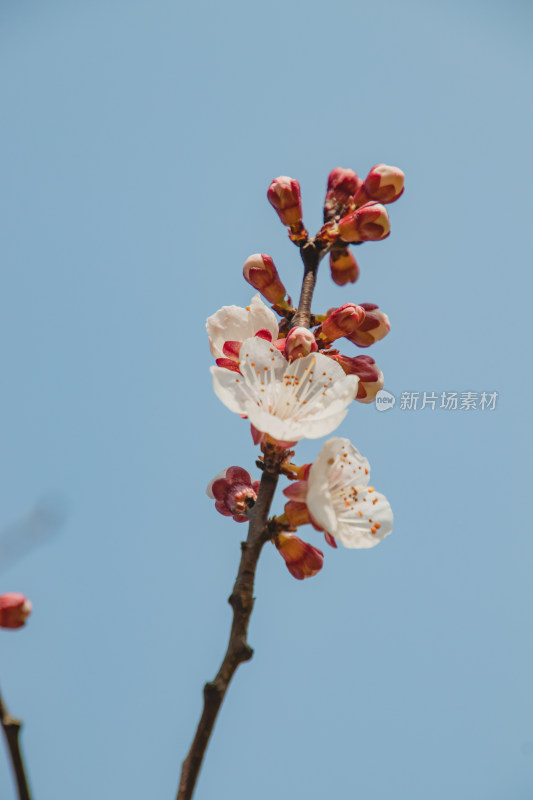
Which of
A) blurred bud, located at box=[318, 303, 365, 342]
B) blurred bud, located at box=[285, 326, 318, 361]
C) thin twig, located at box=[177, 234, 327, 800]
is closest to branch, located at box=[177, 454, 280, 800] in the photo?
thin twig, located at box=[177, 234, 327, 800]

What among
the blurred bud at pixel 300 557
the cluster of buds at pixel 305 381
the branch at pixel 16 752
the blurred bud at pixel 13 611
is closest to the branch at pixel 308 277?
the cluster of buds at pixel 305 381

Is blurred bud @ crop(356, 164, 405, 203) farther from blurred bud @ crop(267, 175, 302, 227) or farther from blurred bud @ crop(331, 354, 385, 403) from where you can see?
blurred bud @ crop(331, 354, 385, 403)

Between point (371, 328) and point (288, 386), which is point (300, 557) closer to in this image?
point (288, 386)

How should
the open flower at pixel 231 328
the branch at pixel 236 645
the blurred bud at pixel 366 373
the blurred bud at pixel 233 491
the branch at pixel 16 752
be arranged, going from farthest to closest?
1. the blurred bud at pixel 366 373
2. the open flower at pixel 231 328
3. the blurred bud at pixel 233 491
4. the branch at pixel 236 645
5. the branch at pixel 16 752

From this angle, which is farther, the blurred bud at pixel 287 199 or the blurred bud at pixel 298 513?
the blurred bud at pixel 287 199

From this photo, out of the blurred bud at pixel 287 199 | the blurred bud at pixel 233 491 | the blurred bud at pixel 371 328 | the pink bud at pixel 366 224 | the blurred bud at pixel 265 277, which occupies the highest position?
the blurred bud at pixel 287 199

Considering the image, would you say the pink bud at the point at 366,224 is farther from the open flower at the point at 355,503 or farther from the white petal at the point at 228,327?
the open flower at the point at 355,503

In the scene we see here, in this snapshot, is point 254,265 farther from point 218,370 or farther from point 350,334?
point 218,370
